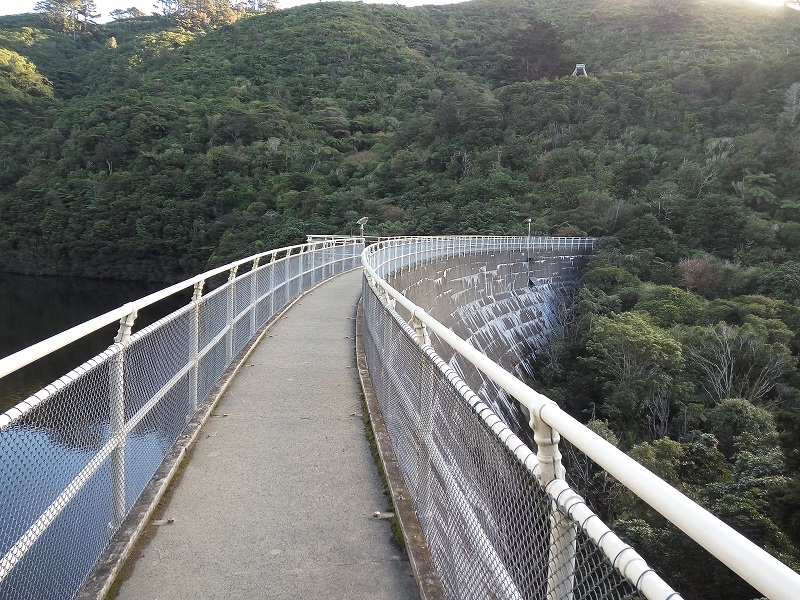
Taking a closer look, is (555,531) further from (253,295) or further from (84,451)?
(253,295)

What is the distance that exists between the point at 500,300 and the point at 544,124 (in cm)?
3786

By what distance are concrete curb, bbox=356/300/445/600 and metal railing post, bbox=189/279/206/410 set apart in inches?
67.9

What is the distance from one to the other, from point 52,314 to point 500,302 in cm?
3110

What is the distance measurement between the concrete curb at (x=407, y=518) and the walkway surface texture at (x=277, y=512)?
0.10 m

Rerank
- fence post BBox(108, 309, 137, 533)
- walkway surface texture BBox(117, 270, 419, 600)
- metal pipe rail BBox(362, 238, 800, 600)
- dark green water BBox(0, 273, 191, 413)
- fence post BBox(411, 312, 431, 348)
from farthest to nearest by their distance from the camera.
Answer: dark green water BBox(0, 273, 191, 413)
fence post BBox(411, 312, 431, 348)
fence post BBox(108, 309, 137, 533)
walkway surface texture BBox(117, 270, 419, 600)
metal pipe rail BBox(362, 238, 800, 600)

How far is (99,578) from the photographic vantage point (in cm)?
343

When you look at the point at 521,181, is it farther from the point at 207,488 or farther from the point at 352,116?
the point at 207,488

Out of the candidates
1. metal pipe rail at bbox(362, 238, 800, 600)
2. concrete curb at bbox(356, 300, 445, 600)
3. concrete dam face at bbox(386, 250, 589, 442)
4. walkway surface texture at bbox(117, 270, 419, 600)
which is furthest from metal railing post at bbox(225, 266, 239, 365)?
→ concrete dam face at bbox(386, 250, 589, 442)

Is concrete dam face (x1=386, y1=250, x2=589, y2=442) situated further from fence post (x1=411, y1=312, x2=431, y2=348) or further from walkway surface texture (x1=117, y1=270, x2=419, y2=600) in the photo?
fence post (x1=411, y1=312, x2=431, y2=348)

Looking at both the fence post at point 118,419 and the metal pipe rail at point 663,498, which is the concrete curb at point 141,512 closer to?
the fence post at point 118,419

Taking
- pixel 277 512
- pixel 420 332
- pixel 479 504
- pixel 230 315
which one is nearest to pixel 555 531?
pixel 479 504

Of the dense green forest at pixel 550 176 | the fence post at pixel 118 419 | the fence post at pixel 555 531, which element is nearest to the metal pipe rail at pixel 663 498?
the fence post at pixel 555 531

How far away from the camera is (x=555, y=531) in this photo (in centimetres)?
195

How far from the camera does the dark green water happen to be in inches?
1090
